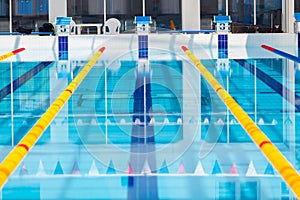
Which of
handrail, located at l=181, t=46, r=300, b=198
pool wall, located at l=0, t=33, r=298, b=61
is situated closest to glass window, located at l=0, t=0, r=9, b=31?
pool wall, located at l=0, t=33, r=298, b=61

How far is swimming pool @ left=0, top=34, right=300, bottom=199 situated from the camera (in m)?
3.69

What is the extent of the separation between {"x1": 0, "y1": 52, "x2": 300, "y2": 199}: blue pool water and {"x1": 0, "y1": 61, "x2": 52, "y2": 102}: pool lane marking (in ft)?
0.07

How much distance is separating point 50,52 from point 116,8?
11.6 ft

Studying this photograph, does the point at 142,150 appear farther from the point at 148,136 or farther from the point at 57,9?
the point at 57,9

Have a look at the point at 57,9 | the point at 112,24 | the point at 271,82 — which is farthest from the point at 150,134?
the point at 57,9

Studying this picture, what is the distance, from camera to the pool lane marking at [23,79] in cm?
799

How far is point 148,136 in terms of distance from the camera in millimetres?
5215

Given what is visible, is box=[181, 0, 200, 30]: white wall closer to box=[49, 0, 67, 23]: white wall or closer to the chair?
the chair

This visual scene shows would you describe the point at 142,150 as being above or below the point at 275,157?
below

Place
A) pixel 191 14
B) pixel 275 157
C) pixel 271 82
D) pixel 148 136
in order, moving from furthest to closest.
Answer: pixel 191 14
pixel 271 82
pixel 148 136
pixel 275 157

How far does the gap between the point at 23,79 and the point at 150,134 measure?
4273 millimetres

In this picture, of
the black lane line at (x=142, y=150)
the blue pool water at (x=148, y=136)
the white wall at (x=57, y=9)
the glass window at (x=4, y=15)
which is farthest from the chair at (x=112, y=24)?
the black lane line at (x=142, y=150)

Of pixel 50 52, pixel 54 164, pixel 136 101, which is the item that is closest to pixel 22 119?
pixel 136 101

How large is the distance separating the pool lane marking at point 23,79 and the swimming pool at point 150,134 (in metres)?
0.02
